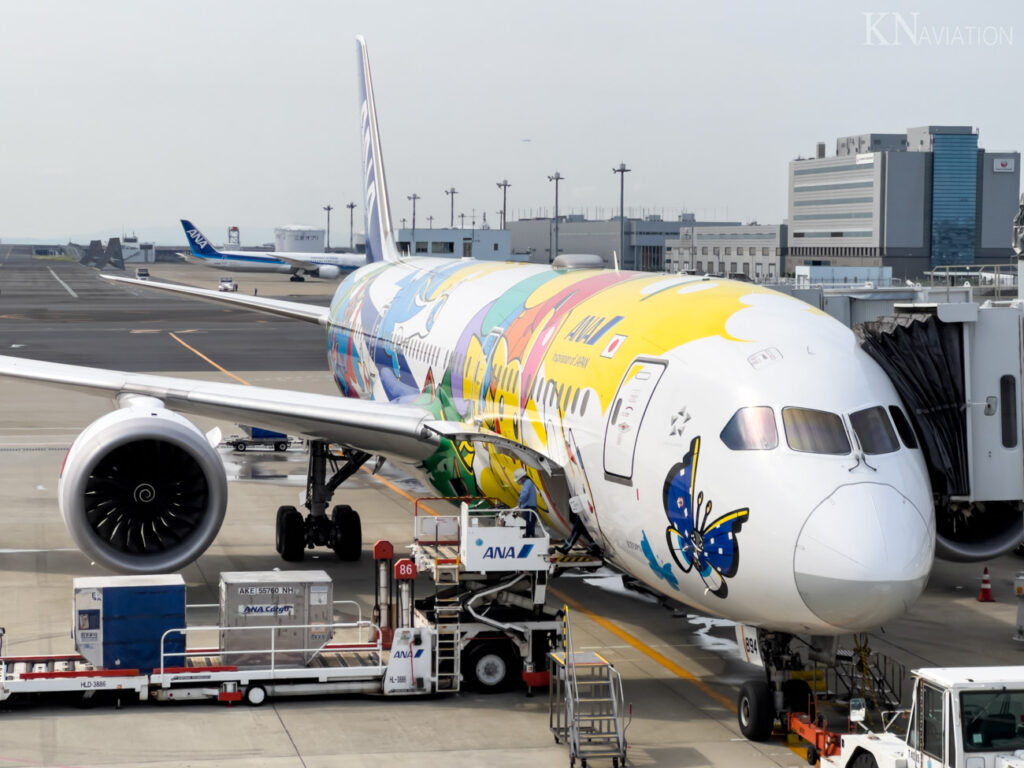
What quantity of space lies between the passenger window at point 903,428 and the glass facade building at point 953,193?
564 ft

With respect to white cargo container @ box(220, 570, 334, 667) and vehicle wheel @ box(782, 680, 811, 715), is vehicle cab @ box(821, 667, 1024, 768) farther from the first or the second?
white cargo container @ box(220, 570, 334, 667)

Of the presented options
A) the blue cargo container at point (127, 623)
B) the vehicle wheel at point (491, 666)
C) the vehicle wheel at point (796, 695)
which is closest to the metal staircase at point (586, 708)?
the vehicle wheel at point (491, 666)

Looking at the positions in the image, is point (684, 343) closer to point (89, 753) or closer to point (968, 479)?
point (968, 479)

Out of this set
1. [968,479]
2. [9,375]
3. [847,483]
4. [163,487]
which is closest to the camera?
[847,483]

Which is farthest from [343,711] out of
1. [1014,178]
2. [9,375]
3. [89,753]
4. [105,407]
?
[1014,178]

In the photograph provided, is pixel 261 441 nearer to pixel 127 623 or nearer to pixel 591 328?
pixel 127 623

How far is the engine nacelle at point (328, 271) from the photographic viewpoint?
137000 millimetres

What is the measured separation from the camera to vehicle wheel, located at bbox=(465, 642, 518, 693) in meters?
15.3

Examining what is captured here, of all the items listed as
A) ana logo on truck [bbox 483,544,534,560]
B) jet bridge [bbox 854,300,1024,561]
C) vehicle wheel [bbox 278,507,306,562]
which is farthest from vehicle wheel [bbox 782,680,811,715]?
vehicle wheel [bbox 278,507,306,562]

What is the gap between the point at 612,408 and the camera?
1433 cm

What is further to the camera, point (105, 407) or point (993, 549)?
point (105, 407)

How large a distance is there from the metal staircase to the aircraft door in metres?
1.92

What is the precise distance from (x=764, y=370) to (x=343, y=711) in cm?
565

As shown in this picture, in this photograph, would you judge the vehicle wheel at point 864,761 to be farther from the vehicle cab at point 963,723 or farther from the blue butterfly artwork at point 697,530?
the blue butterfly artwork at point 697,530
